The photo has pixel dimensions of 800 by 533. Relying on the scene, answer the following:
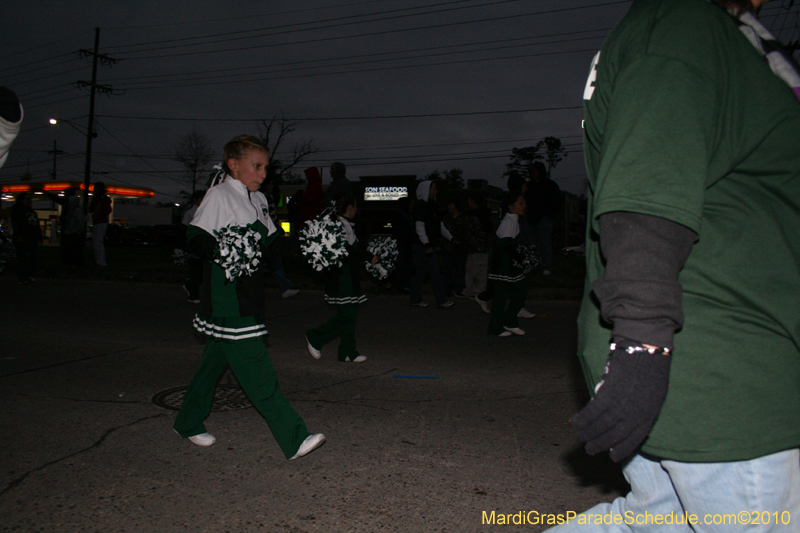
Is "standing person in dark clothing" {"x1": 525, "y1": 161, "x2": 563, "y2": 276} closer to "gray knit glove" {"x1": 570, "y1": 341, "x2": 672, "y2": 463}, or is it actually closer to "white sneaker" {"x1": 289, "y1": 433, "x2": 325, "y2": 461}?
"white sneaker" {"x1": 289, "y1": 433, "x2": 325, "y2": 461}

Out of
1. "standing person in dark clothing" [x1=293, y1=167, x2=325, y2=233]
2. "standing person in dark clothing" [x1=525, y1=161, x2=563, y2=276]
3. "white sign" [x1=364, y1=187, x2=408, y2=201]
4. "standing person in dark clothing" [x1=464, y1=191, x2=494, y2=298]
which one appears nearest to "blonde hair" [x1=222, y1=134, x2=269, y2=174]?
"standing person in dark clothing" [x1=293, y1=167, x2=325, y2=233]

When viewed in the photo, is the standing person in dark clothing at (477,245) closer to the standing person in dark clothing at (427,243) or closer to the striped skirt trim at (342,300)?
the standing person in dark clothing at (427,243)

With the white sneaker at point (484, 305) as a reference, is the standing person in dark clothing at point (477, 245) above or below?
above

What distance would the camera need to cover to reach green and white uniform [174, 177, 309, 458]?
11.5 ft

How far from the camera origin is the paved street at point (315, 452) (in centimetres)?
296

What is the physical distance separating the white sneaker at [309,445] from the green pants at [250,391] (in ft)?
0.10

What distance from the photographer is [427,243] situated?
32.7 feet

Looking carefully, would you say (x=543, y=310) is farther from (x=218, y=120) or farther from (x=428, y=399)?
(x=218, y=120)

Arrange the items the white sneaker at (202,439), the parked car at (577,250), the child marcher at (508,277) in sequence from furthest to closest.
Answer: the parked car at (577,250) < the child marcher at (508,277) < the white sneaker at (202,439)

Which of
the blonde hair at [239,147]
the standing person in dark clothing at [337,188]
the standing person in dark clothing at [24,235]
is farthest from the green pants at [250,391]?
the standing person in dark clothing at [24,235]

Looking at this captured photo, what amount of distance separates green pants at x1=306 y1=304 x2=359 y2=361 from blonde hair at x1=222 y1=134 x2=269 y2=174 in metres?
2.38

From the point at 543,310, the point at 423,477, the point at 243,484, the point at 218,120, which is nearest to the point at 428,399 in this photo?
the point at 423,477

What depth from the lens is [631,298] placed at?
1.27 meters

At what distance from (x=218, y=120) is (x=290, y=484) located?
44.2m
